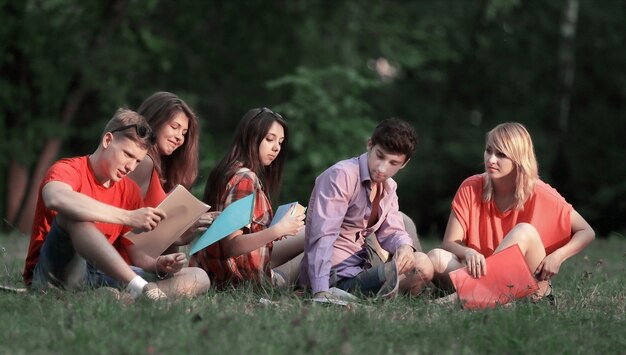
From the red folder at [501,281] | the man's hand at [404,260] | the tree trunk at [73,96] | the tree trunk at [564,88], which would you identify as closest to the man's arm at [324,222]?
the man's hand at [404,260]

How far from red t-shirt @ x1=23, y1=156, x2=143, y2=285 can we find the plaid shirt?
1.58 feet

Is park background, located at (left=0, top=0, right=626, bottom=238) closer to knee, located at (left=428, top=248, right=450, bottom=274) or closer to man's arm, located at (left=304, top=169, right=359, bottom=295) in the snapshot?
man's arm, located at (left=304, top=169, right=359, bottom=295)

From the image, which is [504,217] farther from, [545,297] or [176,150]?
[176,150]

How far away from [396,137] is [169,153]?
1432 mm

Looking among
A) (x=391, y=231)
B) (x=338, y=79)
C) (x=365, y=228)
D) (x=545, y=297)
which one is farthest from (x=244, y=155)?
(x=338, y=79)

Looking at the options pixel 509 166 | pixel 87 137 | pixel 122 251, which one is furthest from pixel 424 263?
pixel 87 137

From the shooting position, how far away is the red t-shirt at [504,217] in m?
5.60

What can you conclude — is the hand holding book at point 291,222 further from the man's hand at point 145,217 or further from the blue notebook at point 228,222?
the man's hand at point 145,217

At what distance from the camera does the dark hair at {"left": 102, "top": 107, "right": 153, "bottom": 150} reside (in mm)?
4986

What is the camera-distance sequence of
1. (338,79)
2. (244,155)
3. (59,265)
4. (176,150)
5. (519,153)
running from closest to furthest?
(59,265) → (519,153) → (244,155) → (176,150) → (338,79)

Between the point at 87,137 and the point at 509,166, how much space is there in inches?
484

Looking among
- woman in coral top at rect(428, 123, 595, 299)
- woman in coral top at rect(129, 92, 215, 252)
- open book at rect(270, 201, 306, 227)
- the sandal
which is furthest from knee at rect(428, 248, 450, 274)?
woman in coral top at rect(129, 92, 215, 252)

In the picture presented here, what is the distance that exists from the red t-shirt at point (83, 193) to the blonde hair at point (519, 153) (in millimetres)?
1974

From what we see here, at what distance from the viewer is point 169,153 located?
19.4ft
